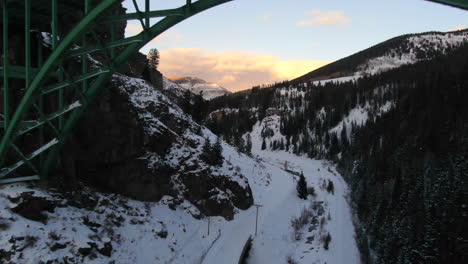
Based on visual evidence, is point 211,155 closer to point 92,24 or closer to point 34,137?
point 34,137

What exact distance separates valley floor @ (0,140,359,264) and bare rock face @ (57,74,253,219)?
1.24m

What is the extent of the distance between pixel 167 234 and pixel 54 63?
1371cm

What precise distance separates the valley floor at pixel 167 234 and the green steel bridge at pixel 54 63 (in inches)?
98.6

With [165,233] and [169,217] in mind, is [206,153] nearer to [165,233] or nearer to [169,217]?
[169,217]

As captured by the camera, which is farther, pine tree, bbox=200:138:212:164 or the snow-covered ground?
pine tree, bbox=200:138:212:164

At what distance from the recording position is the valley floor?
1623cm

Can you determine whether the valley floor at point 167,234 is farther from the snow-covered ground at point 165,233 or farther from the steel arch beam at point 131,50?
the steel arch beam at point 131,50

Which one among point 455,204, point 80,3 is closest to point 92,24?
point 80,3

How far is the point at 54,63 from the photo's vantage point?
45.8ft

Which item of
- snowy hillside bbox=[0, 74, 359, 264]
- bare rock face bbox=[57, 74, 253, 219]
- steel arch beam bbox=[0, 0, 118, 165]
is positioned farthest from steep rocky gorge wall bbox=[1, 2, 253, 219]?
steel arch beam bbox=[0, 0, 118, 165]

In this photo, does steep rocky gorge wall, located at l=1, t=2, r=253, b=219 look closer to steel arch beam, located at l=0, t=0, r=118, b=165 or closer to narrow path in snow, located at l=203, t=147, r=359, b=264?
narrow path in snow, located at l=203, t=147, r=359, b=264

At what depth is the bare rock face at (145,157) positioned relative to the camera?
23.0 metres

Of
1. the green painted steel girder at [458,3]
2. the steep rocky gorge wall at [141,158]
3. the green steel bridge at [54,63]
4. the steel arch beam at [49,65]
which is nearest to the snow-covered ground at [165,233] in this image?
the steep rocky gorge wall at [141,158]

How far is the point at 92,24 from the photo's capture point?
41.2 feet
